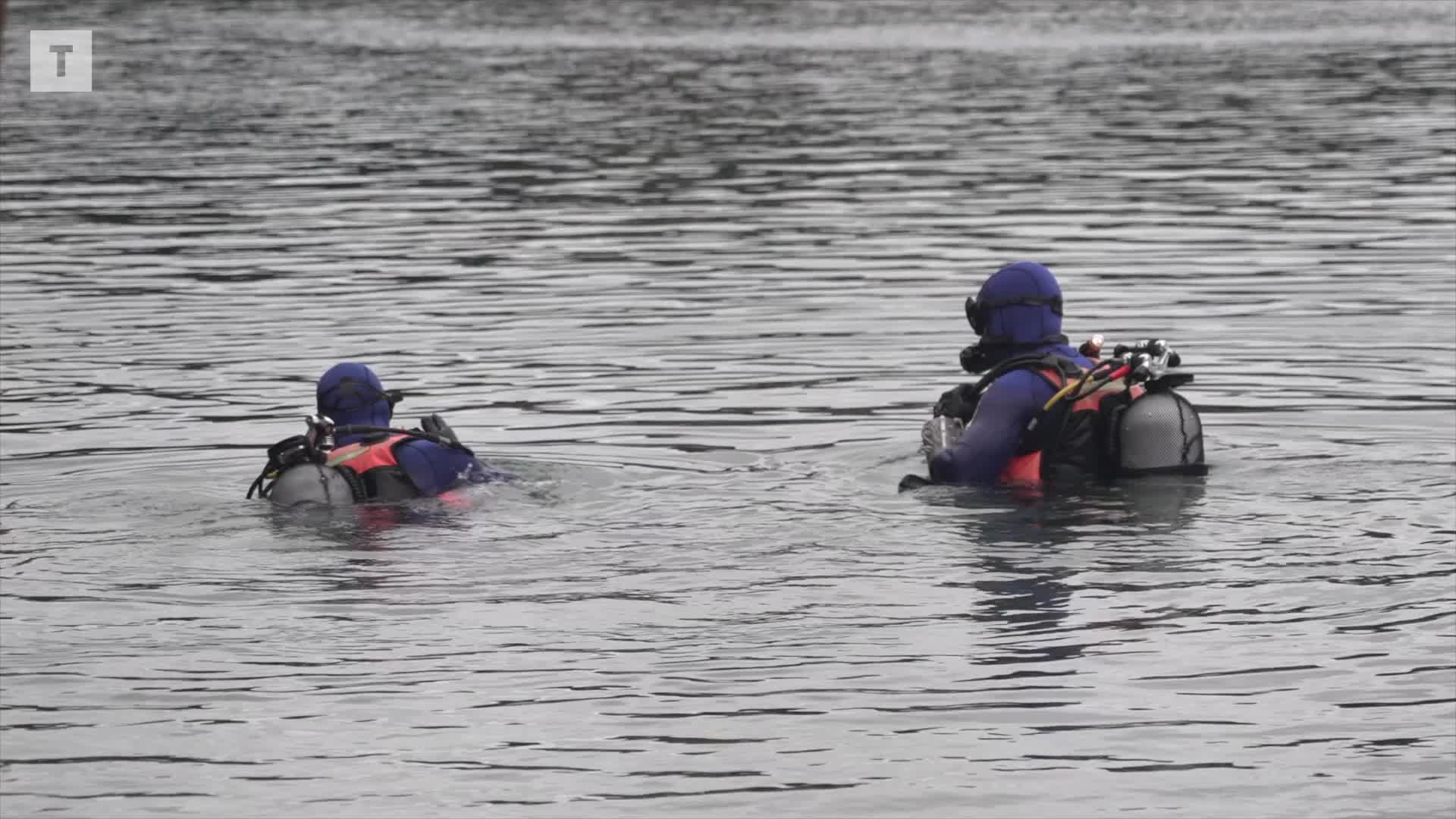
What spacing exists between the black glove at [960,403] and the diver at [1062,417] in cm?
5

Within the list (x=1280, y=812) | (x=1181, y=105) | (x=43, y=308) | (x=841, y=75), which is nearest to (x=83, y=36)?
(x=841, y=75)

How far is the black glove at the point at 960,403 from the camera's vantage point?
15.3 m

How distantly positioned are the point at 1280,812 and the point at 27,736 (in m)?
4.84

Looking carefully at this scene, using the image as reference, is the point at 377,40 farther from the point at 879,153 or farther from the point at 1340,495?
the point at 1340,495

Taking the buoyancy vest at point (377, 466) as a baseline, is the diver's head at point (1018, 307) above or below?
above

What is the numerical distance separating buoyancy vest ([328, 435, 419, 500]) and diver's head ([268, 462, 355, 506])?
0.06 metres

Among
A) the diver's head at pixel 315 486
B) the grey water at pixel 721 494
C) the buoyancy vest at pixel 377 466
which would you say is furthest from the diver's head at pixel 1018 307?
the diver's head at pixel 315 486

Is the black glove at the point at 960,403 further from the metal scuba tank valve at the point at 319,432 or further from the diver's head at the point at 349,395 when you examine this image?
the metal scuba tank valve at the point at 319,432

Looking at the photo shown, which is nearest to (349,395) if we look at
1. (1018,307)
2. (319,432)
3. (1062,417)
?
(319,432)

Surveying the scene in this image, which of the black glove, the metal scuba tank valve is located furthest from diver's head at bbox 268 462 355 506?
the black glove

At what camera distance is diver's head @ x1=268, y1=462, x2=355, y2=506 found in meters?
14.4

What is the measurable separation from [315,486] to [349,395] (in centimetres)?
67

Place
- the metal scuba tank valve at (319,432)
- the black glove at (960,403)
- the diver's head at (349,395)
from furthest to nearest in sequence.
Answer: the black glove at (960,403)
the diver's head at (349,395)
the metal scuba tank valve at (319,432)

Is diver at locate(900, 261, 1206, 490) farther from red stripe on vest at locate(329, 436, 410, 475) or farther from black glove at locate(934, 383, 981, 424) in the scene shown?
red stripe on vest at locate(329, 436, 410, 475)
